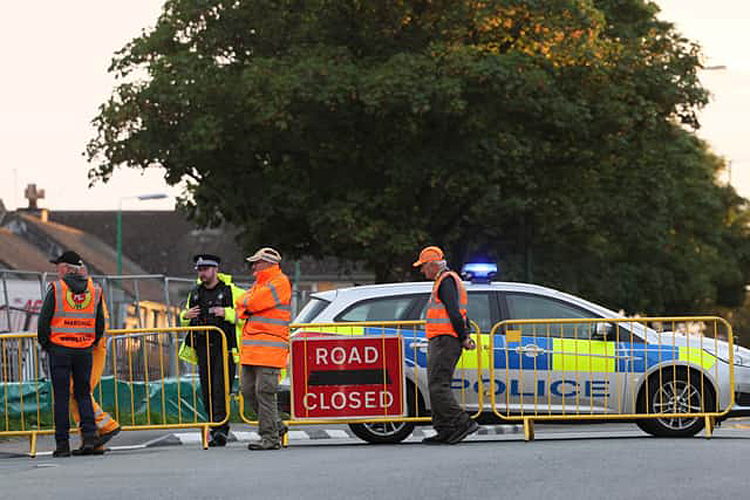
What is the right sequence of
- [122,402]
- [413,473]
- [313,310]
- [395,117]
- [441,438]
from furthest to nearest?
[395,117] < [122,402] < [313,310] < [441,438] < [413,473]

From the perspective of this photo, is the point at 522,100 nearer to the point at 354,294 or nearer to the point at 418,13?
the point at 418,13

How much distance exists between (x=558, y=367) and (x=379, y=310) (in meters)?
1.84

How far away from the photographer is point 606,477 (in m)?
11.0

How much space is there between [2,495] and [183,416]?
7776 millimetres

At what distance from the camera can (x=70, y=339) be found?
1502 centimetres

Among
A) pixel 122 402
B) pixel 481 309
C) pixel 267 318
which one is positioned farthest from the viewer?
pixel 122 402

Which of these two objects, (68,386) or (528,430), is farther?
(528,430)

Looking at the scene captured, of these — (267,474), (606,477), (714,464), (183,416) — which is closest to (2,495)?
(267,474)

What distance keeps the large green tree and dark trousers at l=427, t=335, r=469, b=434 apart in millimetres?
18087

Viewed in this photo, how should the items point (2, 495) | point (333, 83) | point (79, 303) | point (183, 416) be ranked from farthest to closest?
point (333, 83) < point (183, 416) < point (79, 303) < point (2, 495)

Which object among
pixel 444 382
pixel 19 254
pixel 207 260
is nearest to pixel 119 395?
pixel 207 260

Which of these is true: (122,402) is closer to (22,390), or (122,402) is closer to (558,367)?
(22,390)

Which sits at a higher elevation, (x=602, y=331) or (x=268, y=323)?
(x=268, y=323)

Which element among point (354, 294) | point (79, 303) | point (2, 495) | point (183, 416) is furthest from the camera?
point (183, 416)
